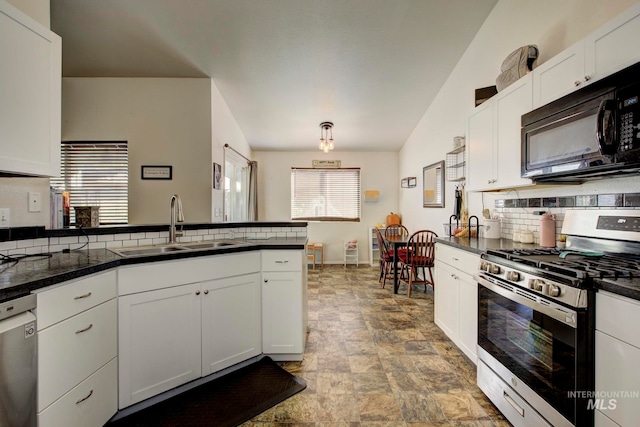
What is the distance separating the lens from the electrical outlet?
4.91 feet

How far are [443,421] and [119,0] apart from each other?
373 centimetres

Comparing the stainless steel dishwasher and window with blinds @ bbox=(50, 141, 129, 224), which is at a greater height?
window with blinds @ bbox=(50, 141, 129, 224)

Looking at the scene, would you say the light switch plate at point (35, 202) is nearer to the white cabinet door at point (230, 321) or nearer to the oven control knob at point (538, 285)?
the white cabinet door at point (230, 321)

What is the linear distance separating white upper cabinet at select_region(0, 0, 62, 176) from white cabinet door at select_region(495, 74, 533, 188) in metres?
2.89

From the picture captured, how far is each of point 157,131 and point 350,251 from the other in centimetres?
413

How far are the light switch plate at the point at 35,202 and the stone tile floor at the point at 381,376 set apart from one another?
6.03 ft

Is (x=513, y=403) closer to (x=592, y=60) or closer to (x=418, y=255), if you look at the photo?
(x=592, y=60)

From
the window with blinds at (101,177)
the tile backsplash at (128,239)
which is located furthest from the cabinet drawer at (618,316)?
the window with blinds at (101,177)

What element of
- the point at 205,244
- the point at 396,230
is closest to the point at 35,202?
the point at 205,244

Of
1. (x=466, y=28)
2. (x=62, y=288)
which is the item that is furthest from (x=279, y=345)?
(x=466, y=28)

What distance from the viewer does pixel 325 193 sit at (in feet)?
19.1

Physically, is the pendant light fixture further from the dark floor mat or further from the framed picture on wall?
the dark floor mat

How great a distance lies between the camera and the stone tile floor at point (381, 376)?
1531mm

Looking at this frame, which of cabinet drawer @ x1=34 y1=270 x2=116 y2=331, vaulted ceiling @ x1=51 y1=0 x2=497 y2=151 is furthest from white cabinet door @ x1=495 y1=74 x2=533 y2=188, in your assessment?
cabinet drawer @ x1=34 y1=270 x2=116 y2=331
